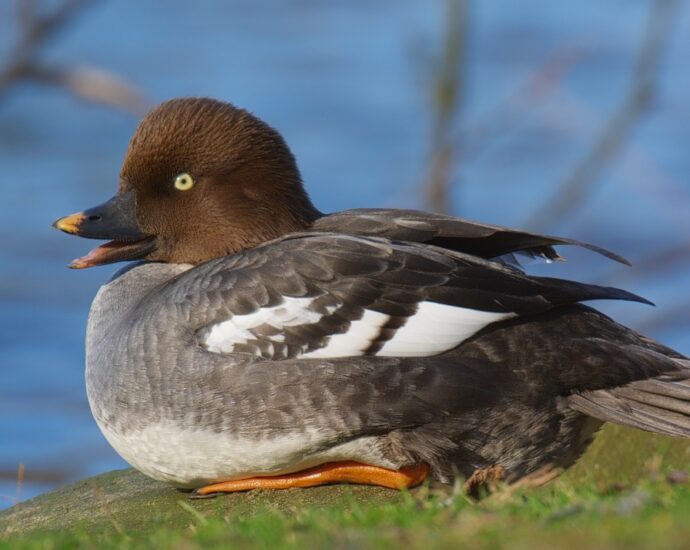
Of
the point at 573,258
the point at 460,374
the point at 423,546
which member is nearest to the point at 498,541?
the point at 423,546

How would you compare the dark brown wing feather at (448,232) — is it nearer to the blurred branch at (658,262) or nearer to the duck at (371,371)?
the duck at (371,371)

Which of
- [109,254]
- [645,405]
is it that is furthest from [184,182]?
[645,405]

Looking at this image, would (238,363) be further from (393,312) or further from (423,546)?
(423,546)

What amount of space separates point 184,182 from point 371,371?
1364 mm

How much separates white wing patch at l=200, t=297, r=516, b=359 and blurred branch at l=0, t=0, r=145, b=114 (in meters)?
3.85

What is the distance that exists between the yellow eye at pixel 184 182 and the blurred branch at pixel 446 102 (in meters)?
2.92

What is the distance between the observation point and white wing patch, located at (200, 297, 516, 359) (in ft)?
14.3

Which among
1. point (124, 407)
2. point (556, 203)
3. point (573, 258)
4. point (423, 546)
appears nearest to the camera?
point (423, 546)

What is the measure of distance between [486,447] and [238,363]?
951mm

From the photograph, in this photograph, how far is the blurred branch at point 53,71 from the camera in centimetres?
763

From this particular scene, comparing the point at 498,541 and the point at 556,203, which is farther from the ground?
the point at 556,203

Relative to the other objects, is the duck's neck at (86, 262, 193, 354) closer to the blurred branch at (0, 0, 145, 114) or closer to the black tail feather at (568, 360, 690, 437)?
the black tail feather at (568, 360, 690, 437)

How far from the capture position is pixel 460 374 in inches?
170

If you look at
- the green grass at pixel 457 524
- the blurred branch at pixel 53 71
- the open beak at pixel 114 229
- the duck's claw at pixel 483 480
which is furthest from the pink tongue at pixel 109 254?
the blurred branch at pixel 53 71
